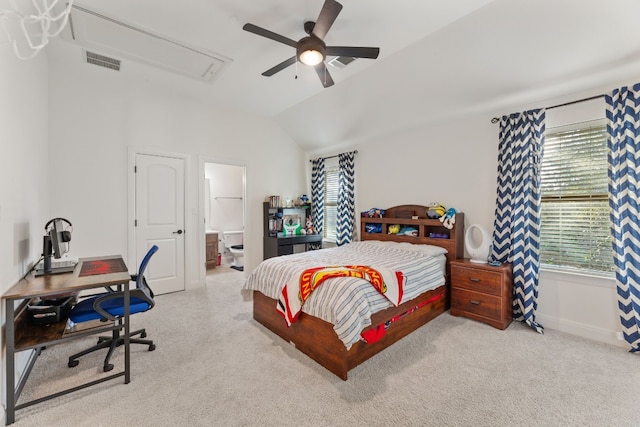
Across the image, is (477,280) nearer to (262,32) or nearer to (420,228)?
(420,228)

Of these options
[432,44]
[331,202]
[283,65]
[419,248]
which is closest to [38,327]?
[283,65]

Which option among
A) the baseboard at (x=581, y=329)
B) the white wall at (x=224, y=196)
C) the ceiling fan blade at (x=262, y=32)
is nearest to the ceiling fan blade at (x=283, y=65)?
the ceiling fan blade at (x=262, y=32)

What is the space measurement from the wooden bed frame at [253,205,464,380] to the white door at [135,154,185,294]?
191cm

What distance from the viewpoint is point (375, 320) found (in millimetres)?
2352

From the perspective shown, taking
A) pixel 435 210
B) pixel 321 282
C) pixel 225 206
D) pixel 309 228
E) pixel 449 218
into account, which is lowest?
pixel 321 282

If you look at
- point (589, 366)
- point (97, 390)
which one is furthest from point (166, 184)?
point (589, 366)

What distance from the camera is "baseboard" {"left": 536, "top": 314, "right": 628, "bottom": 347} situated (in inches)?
104

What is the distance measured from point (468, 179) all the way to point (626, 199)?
1.43 metres

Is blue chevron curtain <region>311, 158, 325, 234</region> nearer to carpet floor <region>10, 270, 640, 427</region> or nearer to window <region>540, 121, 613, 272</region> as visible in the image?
carpet floor <region>10, 270, 640, 427</region>

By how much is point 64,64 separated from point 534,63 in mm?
5218

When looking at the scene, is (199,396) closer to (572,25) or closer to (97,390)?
(97,390)

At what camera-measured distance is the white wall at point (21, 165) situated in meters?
1.84

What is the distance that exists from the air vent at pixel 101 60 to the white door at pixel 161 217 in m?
1.15

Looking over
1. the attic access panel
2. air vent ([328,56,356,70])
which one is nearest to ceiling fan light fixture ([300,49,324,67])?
air vent ([328,56,356,70])
